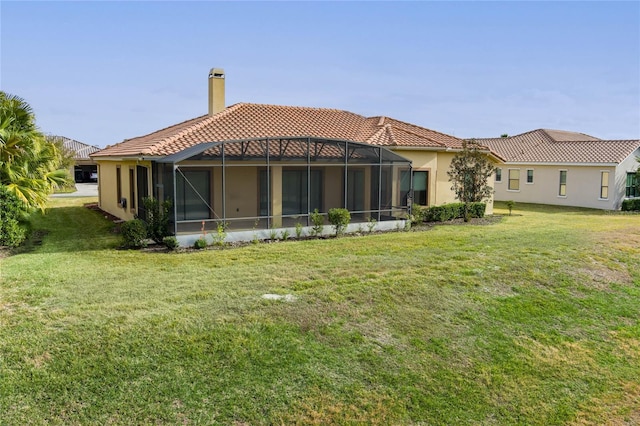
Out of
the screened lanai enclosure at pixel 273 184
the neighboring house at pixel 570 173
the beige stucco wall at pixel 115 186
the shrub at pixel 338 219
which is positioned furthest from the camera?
the neighboring house at pixel 570 173

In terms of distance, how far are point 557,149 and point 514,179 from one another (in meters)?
3.20

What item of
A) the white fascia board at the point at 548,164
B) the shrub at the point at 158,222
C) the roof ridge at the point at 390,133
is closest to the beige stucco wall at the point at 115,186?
the shrub at the point at 158,222

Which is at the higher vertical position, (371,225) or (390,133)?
(390,133)

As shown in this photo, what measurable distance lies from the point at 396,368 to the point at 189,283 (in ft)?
15.4

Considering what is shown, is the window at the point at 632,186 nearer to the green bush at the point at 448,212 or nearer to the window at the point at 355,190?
the green bush at the point at 448,212

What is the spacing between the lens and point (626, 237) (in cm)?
1603

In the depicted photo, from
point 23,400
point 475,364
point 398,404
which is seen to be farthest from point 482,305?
point 23,400

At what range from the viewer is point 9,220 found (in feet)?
43.6

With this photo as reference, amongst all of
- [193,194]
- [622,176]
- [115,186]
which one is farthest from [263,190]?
[622,176]

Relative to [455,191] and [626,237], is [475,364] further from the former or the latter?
[455,191]

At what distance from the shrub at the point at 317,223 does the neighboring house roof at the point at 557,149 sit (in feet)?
65.4

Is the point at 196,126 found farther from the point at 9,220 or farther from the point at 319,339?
the point at 319,339

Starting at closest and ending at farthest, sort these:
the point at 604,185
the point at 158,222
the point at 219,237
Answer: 1. the point at 158,222
2. the point at 219,237
3. the point at 604,185

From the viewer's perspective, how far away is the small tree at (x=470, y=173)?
20609 millimetres
